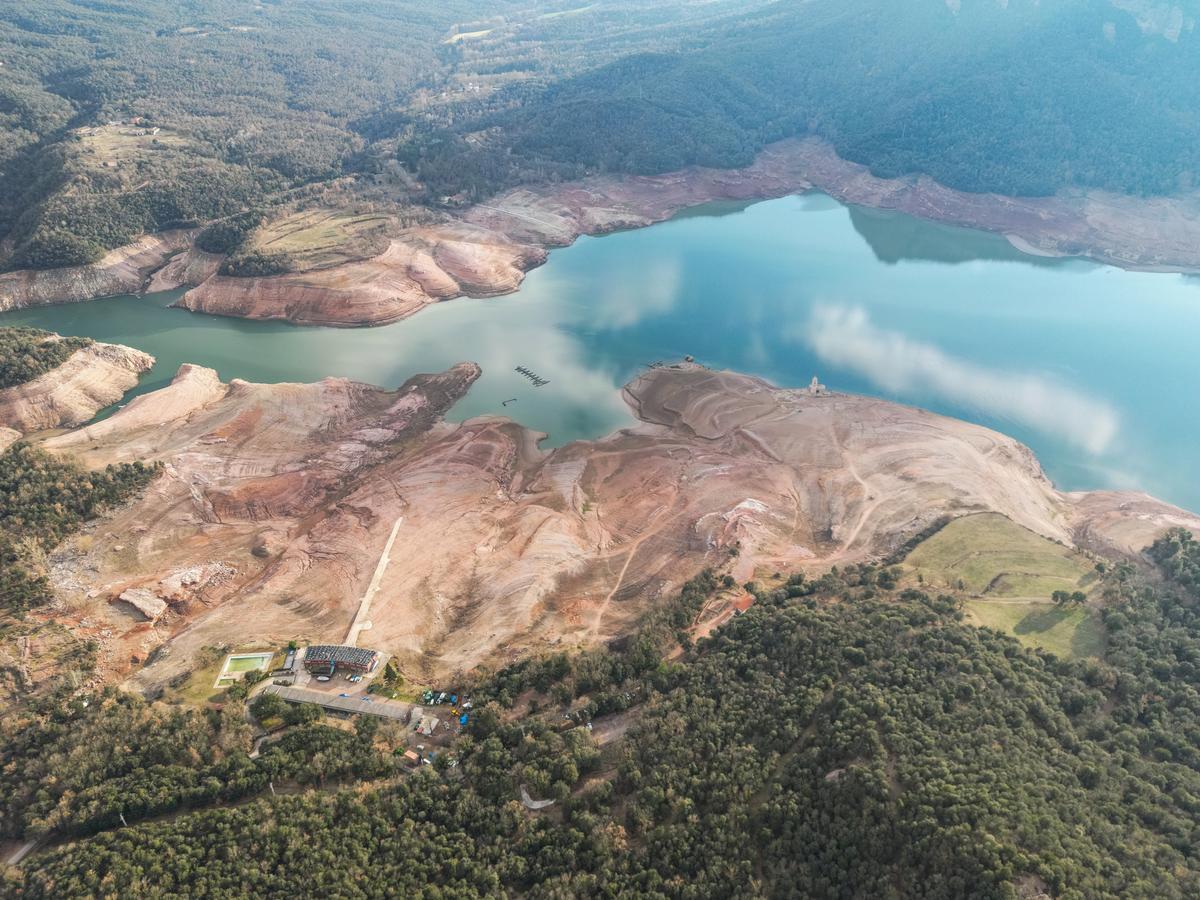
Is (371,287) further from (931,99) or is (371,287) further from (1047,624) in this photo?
(931,99)

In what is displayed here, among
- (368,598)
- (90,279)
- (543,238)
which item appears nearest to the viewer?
(368,598)

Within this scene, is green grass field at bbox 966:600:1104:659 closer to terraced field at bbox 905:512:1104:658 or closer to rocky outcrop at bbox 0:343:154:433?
terraced field at bbox 905:512:1104:658

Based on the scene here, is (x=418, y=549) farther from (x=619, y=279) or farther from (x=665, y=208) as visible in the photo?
(x=665, y=208)


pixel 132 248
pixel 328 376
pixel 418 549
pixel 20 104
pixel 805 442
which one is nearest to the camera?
pixel 418 549

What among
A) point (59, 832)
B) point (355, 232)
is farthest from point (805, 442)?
point (355, 232)

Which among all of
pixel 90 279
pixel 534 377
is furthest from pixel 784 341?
pixel 90 279

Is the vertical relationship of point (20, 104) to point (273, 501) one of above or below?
above


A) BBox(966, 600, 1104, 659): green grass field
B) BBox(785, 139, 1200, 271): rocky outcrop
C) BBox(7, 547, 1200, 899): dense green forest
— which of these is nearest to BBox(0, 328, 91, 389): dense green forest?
BBox(7, 547, 1200, 899): dense green forest
